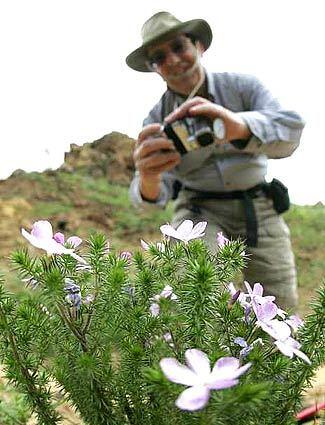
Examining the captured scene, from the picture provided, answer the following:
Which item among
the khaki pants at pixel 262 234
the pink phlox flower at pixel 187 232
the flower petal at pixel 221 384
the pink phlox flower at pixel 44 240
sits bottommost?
the khaki pants at pixel 262 234

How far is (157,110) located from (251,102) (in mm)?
473

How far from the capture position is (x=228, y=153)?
314 centimetres

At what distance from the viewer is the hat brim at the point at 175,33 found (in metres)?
3.22

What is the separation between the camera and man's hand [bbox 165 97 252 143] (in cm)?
237

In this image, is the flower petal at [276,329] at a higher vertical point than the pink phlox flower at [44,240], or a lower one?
lower

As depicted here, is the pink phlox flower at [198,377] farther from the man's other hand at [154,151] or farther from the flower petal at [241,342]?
the man's other hand at [154,151]

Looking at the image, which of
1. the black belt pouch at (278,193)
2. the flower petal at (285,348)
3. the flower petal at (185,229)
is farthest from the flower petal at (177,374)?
the black belt pouch at (278,193)

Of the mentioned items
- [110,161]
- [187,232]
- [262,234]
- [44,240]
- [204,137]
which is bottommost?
[110,161]

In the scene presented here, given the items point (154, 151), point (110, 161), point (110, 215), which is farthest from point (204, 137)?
point (110, 161)

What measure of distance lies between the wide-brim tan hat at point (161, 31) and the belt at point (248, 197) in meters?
0.76

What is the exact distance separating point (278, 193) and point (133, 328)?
2.44m

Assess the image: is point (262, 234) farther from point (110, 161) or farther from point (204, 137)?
point (110, 161)

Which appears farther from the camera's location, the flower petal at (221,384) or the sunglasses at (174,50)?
the sunglasses at (174,50)

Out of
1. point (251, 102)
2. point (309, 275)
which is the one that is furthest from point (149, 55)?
point (309, 275)
